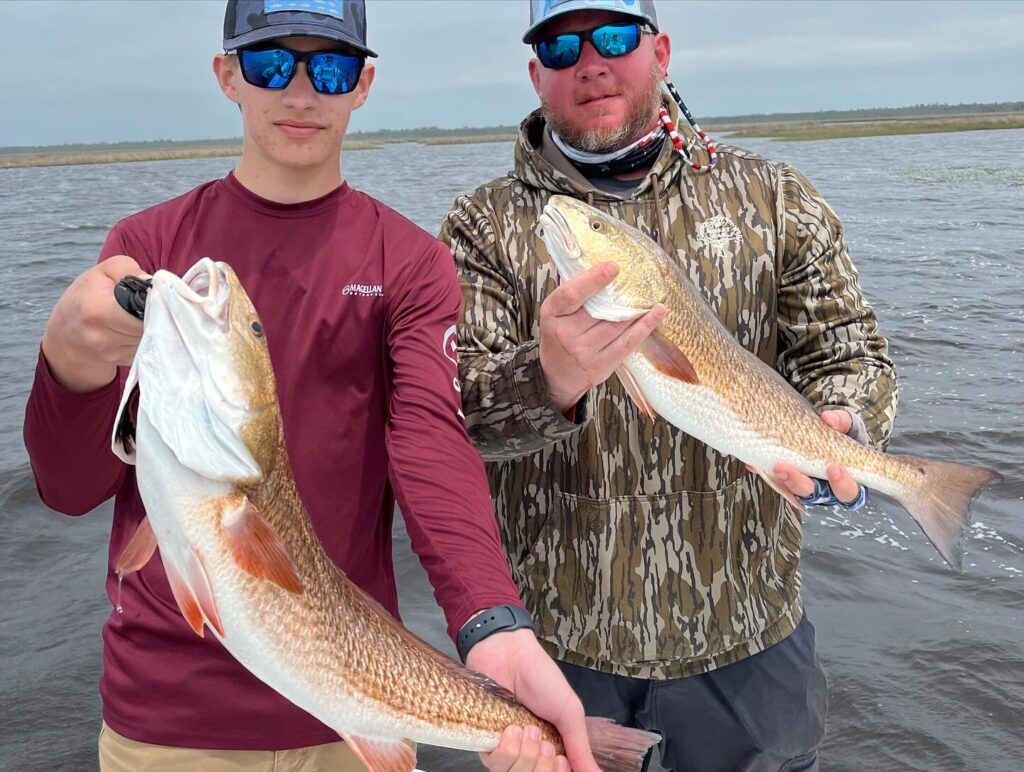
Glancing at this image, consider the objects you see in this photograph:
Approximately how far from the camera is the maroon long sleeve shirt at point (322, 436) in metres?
2.51

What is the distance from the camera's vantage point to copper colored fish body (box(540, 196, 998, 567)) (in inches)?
123

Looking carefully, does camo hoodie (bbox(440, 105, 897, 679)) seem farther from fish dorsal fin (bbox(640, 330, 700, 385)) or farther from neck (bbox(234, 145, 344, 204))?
neck (bbox(234, 145, 344, 204))

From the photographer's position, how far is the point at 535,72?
3684 millimetres

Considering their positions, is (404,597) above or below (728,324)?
below

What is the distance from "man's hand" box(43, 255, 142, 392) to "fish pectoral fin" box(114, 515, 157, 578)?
0.38m

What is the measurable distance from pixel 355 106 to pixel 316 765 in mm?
1972

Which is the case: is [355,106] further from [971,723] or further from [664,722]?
[971,723]

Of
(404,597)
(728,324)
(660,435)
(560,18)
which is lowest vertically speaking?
(404,597)

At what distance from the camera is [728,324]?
347 centimetres

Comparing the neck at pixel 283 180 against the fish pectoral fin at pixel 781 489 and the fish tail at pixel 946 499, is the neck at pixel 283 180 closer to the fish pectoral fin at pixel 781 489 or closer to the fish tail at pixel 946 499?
the fish pectoral fin at pixel 781 489

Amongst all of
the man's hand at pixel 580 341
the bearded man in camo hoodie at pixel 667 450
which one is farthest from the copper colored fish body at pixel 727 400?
the man's hand at pixel 580 341

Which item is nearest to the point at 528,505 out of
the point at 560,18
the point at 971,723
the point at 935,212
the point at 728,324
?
the point at 728,324

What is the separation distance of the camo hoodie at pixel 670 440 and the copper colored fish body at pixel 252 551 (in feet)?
3.57

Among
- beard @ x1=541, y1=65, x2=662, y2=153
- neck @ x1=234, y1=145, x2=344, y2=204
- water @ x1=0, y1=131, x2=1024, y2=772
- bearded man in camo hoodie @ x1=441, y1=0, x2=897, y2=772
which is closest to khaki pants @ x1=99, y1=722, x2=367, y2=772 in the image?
water @ x1=0, y1=131, x2=1024, y2=772
